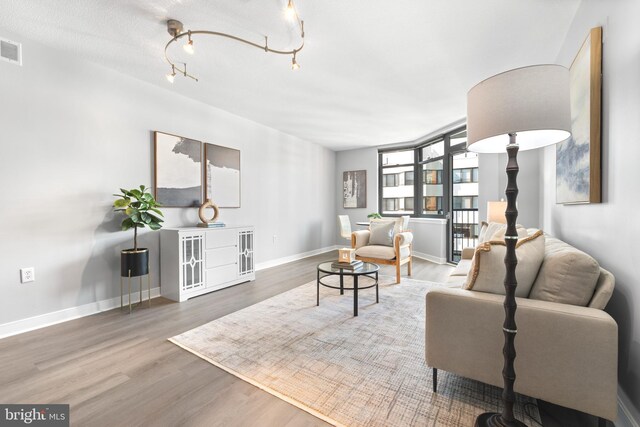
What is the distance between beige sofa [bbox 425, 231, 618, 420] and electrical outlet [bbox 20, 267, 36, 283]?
325 cm

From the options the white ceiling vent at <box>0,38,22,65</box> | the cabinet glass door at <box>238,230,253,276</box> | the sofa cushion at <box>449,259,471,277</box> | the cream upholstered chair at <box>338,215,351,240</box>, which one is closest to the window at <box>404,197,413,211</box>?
the cream upholstered chair at <box>338,215,351,240</box>

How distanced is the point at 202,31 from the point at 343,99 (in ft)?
6.37

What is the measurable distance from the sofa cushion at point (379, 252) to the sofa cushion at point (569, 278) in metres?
2.34

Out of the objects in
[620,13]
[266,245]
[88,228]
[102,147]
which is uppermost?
[620,13]

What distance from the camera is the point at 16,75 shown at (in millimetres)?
2293

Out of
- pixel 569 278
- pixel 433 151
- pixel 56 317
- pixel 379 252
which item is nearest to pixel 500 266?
pixel 569 278

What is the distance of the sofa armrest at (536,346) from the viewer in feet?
3.74

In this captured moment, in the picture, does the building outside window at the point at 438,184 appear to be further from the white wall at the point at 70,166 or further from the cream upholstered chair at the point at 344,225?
the white wall at the point at 70,166

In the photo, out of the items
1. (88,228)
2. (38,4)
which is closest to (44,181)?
(88,228)

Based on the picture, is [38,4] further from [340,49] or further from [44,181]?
[340,49]

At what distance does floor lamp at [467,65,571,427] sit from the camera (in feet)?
3.65

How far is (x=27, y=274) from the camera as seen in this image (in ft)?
7.70

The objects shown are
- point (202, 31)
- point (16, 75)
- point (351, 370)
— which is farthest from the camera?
point (16, 75)

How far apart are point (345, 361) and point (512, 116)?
171 centimetres
